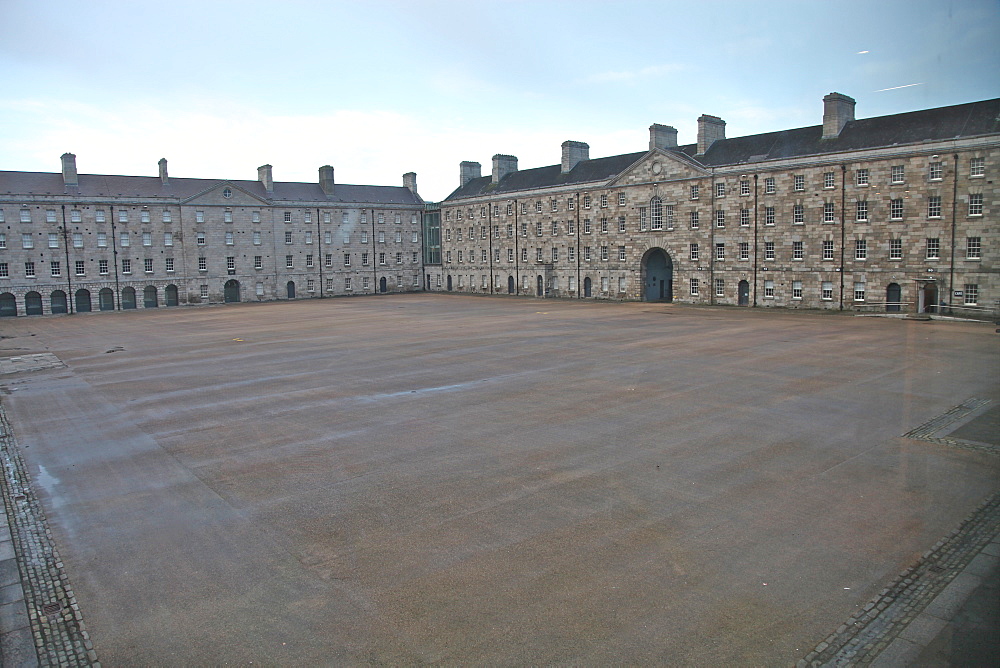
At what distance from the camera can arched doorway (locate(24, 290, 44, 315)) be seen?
6084cm

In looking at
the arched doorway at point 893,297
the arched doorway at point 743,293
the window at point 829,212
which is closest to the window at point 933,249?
the arched doorway at point 893,297

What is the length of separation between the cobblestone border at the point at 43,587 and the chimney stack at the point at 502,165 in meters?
68.3

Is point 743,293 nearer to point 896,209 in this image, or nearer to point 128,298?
point 896,209

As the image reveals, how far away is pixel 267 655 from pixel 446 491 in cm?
520

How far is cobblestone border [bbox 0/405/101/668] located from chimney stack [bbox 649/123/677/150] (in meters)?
53.5

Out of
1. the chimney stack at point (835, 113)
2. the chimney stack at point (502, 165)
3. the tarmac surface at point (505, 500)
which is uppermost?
the chimney stack at point (502, 165)

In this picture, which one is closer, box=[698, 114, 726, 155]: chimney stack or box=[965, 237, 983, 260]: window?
box=[965, 237, 983, 260]: window

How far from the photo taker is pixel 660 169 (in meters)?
57.9

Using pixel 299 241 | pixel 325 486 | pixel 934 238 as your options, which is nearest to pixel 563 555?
pixel 325 486

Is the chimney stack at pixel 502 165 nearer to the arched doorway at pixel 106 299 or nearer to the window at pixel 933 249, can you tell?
the arched doorway at pixel 106 299

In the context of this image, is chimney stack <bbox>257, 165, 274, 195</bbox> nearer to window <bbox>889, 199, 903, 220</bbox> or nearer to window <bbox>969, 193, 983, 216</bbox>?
window <bbox>889, 199, 903, 220</bbox>

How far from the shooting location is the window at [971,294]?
39688mm

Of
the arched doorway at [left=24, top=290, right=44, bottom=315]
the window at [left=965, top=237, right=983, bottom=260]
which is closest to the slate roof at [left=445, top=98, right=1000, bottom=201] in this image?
the window at [left=965, top=237, right=983, bottom=260]

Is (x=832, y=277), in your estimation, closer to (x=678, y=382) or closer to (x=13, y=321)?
(x=678, y=382)
